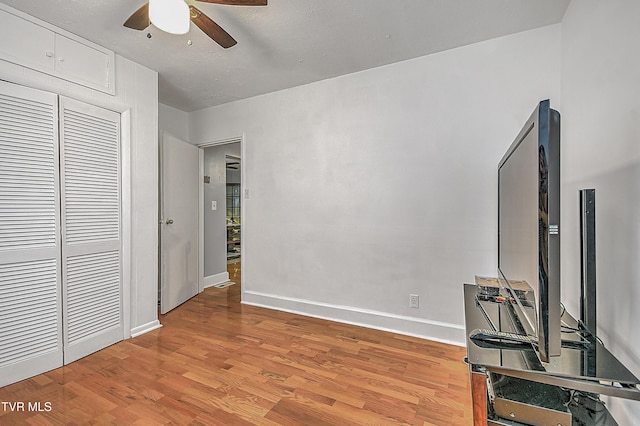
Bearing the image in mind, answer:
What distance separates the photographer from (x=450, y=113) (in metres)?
2.50

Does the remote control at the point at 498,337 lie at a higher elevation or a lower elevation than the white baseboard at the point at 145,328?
higher

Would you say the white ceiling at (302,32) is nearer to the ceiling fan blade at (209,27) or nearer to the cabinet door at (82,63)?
the cabinet door at (82,63)

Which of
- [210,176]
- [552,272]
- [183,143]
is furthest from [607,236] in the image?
[210,176]

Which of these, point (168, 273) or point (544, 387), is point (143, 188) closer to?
point (168, 273)

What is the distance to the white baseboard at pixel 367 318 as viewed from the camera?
8.30 feet

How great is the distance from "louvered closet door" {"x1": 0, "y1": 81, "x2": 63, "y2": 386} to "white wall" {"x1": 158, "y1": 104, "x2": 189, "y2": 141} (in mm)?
1643

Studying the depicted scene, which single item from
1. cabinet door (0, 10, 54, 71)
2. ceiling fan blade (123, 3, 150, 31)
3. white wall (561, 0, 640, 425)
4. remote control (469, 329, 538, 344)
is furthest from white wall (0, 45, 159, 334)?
white wall (561, 0, 640, 425)

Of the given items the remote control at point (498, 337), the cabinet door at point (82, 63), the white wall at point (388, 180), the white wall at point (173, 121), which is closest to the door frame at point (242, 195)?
the white wall at point (388, 180)

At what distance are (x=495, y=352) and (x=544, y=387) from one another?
0.29 metres

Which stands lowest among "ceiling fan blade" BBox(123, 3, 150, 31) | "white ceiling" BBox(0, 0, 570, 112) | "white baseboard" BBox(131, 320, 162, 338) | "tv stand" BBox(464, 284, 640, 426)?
"white baseboard" BBox(131, 320, 162, 338)

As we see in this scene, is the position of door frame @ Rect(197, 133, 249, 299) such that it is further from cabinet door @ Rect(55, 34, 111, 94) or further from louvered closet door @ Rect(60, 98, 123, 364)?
cabinet door @ Rect(55, 34, 111, 94)

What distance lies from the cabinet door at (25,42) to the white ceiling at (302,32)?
0.29 feet

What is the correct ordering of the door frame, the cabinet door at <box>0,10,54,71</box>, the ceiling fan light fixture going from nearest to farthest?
the ceiling fan light fixture
the cabinet door at <box>0,10,54,71</box>
the door frame

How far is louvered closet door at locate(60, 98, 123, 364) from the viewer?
2.25 m
